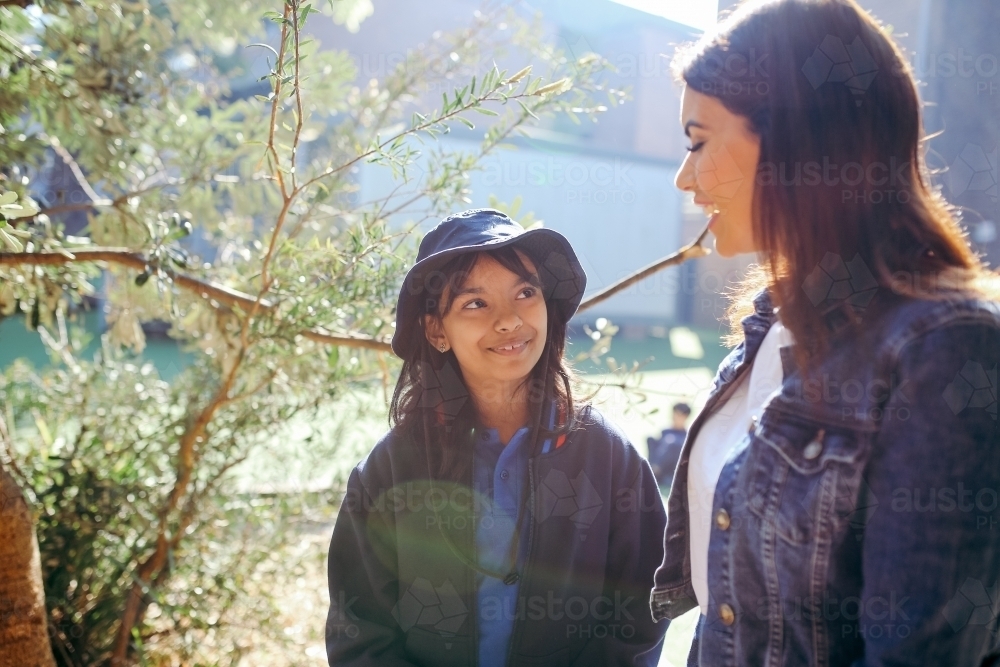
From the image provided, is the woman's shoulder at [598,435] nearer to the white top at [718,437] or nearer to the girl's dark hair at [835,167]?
the white top at [718,437]

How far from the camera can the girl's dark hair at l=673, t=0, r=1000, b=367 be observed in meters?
1.00

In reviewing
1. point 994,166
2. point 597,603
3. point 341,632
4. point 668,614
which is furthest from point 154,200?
point 994,166

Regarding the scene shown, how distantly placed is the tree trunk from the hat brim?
40.7 inches

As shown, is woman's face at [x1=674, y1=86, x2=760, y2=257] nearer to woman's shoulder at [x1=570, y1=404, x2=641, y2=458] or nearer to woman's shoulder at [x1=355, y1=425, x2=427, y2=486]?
woman's shoulder at [x1=570, y1=404, x2=641, y2=458]

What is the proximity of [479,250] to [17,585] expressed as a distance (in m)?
1.42

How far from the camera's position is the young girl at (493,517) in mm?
1590

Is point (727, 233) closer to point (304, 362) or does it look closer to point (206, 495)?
point (304, 362)

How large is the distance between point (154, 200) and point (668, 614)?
243 centimetres

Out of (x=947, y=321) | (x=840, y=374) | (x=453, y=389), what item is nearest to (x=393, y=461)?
(x=453, y=389)

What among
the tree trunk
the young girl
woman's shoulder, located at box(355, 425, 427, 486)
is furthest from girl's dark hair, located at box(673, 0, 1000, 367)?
the tree trunk

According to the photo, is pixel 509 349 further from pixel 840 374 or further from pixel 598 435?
pixel 840 374

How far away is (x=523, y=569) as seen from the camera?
1.59m

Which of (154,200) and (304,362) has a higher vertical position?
(154,200)

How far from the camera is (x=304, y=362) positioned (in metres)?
2.55
